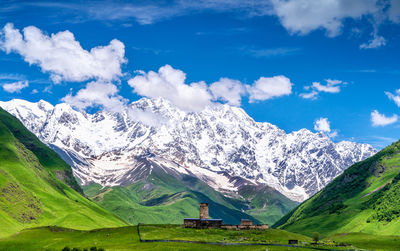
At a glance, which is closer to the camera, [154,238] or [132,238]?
[154,238]

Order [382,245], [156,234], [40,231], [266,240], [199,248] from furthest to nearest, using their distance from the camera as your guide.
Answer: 1. [40,231]
2. [382,245]
3. [156,234]
4. [266,240]
5. [199,248]

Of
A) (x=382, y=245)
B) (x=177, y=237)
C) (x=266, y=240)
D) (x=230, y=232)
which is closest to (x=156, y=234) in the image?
(x=177, y=237)

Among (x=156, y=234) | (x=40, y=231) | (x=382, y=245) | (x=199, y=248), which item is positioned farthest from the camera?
(x=40, y=231)

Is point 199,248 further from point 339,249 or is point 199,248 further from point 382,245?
point 382,245

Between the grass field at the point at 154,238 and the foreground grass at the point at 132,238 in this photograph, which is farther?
the grass field at the point at 154,238

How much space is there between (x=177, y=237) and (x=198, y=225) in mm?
23942

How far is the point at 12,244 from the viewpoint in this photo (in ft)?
554

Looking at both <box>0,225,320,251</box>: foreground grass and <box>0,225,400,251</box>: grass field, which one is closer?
<box>0,225,320,251</box>: foreground grass

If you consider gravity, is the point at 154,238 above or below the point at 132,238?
above

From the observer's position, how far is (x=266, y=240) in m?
154

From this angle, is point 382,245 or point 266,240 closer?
point 266,240

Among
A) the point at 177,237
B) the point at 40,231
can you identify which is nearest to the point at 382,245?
the point at 177,237

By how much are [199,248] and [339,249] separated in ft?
135

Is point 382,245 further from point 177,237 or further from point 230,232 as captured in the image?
point 177,237
